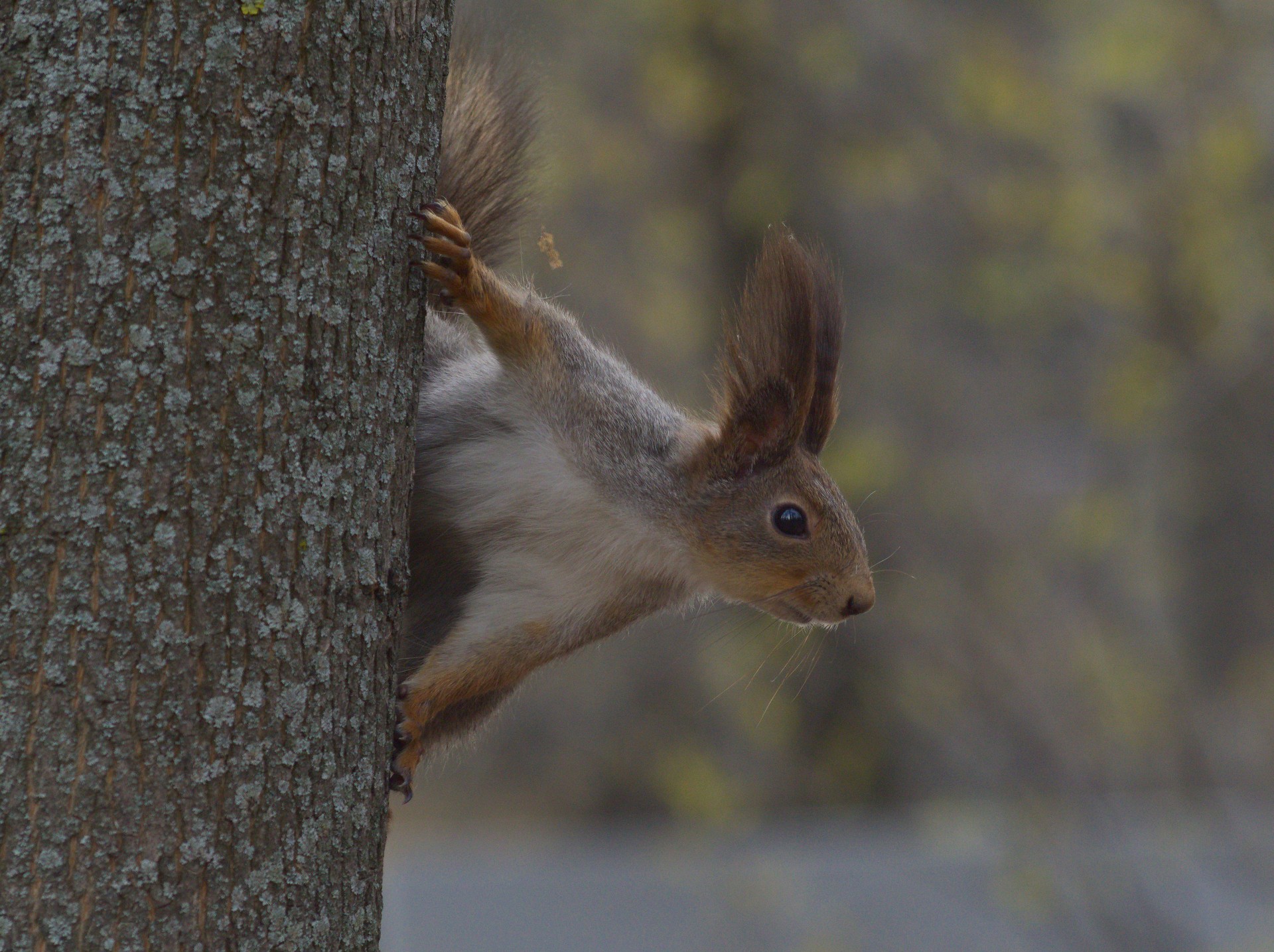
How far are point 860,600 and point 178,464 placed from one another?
136cm

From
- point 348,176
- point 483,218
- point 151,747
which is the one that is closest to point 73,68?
point 348,176

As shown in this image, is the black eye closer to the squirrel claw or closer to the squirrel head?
the squirrel head

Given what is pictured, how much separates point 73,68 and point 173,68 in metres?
0.09

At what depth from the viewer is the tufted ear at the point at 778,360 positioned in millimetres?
2168

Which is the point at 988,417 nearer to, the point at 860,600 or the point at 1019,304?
the point at 1019,304

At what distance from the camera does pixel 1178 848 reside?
6438mm

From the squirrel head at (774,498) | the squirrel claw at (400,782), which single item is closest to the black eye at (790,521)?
the squirrel head at (774,498)

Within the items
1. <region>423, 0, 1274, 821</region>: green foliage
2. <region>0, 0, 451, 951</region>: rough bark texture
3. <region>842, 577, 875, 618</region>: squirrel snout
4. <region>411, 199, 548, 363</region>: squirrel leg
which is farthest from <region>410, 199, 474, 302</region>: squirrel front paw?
<region>423, 0, 1274, 821</region>: green foliage

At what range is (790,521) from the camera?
2.43 m

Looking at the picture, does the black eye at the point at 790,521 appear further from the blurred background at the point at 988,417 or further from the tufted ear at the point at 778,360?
the blurred background at the point at 988,417

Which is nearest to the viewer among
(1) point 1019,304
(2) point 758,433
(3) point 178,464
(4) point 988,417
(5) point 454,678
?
(3) point 178,464

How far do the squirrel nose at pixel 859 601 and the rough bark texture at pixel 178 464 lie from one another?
113 cm

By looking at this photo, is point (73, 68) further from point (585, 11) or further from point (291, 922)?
point (585, 11)

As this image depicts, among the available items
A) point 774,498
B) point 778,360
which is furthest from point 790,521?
point 778,360
